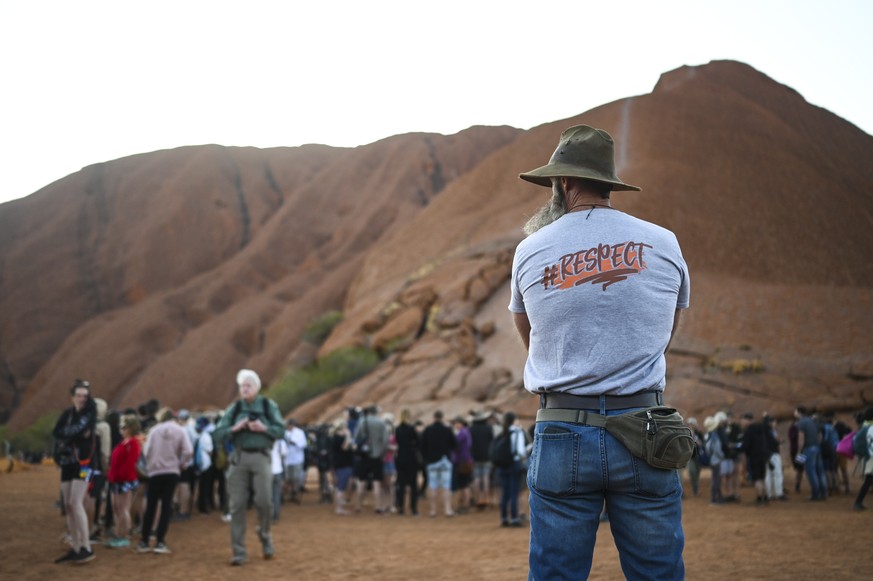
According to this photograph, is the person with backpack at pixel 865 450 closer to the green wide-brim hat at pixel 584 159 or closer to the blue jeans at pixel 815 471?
the blue jeans at pixel 815 471

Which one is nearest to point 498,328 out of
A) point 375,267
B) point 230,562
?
point 375,267

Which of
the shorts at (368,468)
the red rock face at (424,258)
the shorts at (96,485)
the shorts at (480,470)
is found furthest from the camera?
the red rock face at (424,258)

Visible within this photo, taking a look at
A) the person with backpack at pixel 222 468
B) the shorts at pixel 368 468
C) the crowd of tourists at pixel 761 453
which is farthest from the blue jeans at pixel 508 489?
the person with backpack at pixel 222 468

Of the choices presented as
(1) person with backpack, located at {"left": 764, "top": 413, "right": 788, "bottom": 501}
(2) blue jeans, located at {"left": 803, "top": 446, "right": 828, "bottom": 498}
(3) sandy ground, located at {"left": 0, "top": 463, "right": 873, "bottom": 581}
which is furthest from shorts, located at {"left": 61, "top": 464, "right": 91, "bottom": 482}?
(2) blue jeans, located at {"left": 803, "top": 446, "right": 828, "bottom": 498}

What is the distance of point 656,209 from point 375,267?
20.6 m

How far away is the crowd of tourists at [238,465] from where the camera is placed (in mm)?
9844

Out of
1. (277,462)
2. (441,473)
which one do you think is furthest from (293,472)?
(277,462)

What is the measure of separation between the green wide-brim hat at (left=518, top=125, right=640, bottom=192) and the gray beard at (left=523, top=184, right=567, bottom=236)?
0.34ft

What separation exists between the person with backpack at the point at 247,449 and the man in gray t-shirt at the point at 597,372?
7.13m

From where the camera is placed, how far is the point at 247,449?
986 cm

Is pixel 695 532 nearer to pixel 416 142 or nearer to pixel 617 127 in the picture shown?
pixel 617 127

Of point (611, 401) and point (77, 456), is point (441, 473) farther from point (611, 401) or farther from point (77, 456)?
point (611, 401)

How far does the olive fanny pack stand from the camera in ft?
9.43

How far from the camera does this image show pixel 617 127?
56938 millimetres
